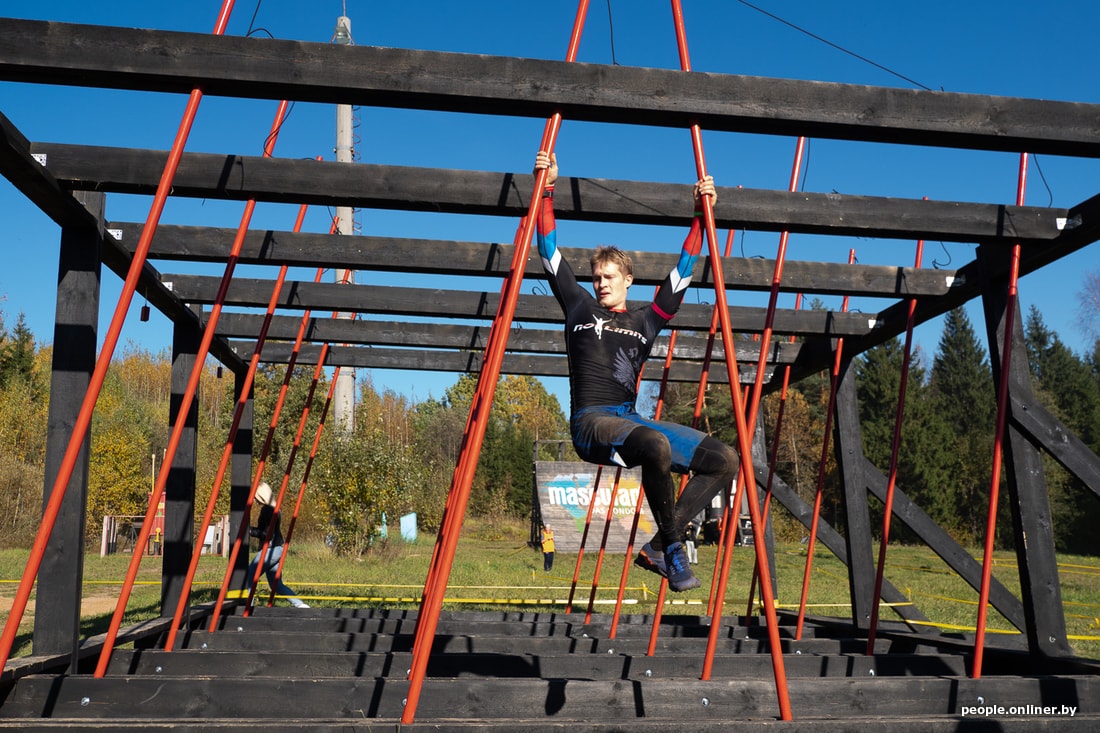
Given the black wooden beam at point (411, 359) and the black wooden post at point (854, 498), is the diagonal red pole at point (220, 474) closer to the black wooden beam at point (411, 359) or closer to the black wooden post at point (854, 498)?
the black wooden beam at point (411, 359)

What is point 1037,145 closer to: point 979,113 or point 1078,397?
point 979,113

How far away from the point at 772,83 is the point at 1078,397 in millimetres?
49544

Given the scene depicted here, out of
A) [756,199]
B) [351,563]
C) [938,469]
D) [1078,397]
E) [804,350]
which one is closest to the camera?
[756,199]

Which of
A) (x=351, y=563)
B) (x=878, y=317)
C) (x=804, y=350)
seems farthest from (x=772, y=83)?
(x=351, y=563)

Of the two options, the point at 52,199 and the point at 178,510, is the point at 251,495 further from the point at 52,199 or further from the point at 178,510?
the point at 52,199

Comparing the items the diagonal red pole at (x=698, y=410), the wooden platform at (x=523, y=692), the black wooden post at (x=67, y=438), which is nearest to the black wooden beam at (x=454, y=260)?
the diagonal red pole at (x=698, y=410)

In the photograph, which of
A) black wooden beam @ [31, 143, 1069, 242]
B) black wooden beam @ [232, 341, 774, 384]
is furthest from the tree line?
black wooden beam @ [31, 143, 1069, 242]

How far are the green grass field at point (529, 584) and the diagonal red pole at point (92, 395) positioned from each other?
186 inches

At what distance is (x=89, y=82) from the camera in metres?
3.78

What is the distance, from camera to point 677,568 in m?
4.17

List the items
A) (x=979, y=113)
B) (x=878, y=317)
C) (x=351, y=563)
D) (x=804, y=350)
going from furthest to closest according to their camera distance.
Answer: (x=351, y=563), (x=804, y=350), (x=878, y=317), (x=979, y=113)

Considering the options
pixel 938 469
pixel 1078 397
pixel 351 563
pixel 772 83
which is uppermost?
pixel 1078 397

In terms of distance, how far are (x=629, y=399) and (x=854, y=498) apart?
4.75m

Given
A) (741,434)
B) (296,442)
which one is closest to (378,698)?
(741,434)
